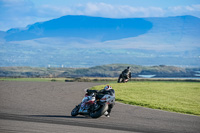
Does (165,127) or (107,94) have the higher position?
(107,94)

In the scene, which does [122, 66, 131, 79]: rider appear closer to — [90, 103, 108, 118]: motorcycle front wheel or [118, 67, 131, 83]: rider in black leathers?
[118, 67, 131, 83]: rider in black leathers

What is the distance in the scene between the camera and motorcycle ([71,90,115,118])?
17.2m

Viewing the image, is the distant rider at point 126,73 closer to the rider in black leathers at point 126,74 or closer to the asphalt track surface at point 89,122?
the rider in black leathers at point 126,74

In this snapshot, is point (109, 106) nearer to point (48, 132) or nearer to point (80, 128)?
point (80, 128)

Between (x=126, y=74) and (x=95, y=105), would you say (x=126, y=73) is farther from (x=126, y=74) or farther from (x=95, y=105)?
(x=95, y=105)

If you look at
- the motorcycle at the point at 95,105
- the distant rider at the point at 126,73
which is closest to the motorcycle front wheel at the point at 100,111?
the motorcycle at the point at 95,105

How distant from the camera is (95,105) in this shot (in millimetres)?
17594

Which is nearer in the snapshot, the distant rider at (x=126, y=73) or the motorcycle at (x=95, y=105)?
the motorcycle at (x=95, y=105)

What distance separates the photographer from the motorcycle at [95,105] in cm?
1717

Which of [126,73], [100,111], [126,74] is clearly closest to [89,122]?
[100,111]

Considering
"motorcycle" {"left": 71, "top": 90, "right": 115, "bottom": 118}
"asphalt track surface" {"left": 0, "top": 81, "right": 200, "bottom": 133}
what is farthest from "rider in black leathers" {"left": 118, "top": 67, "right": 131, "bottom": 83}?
"motorcycle" {"left": 71, "top": 90, "right": 115, "bottom": 118}

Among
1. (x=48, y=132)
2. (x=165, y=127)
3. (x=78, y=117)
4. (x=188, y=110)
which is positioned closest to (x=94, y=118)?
(x=78, y=117)

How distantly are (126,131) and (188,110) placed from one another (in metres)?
8.57

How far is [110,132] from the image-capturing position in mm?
13820
